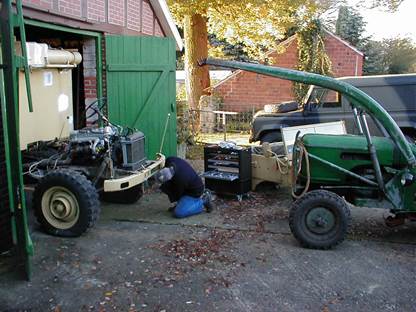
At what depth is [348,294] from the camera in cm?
471

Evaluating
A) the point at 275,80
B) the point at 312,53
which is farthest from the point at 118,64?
the point at 312,53

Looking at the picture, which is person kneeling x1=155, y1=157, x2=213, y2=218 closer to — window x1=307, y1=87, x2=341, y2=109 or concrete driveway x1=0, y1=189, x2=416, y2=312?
concrete driveway x1=0, y1=189, x2=416, y2=312

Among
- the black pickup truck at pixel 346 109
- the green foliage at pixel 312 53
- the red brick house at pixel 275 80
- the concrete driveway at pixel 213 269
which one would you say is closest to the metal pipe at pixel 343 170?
the concrete driveway at pixel 213 269

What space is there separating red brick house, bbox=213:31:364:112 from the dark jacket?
1330 cm

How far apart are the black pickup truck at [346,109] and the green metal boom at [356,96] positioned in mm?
4779

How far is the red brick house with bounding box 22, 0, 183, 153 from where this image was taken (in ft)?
28.4

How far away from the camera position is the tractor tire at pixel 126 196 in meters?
7.97

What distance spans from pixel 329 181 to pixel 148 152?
4062mm

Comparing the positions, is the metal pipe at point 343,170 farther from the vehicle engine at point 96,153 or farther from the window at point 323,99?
the window at point 323,99

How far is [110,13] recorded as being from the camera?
8.87 m

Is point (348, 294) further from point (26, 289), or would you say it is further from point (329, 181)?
point (26, 289)

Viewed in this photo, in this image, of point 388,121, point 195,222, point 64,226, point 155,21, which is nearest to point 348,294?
point 388,121

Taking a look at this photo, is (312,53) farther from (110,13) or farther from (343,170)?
(343,170)

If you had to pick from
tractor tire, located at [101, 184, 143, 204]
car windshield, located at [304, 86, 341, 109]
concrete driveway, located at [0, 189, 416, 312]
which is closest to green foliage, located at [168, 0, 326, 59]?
car windshield, located at [304, 86, 341, 109]
